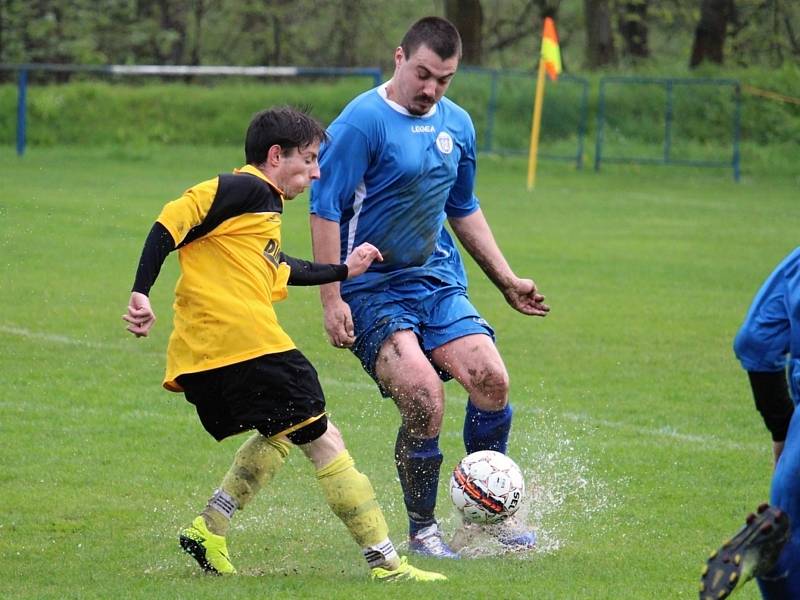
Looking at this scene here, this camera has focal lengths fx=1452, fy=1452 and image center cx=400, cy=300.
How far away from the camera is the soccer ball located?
560 cm

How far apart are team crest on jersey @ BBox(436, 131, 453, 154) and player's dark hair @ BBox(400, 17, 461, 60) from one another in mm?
347

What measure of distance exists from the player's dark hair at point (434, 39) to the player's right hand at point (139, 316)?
1.57 meters

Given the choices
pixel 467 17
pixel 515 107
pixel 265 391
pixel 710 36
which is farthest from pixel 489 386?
pixel 710 36

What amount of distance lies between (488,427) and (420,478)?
0.37 metres

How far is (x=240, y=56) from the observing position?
1661 inches

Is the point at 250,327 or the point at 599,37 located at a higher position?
the point at 250,327

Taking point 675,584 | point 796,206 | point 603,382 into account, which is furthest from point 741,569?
point 796,206

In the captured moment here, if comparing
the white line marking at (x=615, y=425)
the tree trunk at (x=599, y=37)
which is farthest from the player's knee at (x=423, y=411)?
the tree trunk at (x=599, y=37)

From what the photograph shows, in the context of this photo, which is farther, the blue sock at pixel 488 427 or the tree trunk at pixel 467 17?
the tree trunk at pixel 467 17

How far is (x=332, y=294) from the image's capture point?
5.52 m

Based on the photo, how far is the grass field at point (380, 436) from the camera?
5258 millimetres

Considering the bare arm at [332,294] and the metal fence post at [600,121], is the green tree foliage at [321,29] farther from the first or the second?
the bare arm at [332,294]

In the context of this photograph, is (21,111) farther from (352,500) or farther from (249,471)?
(352,500)

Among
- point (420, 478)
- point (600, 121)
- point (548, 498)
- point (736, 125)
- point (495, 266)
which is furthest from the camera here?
point (600, 121)
